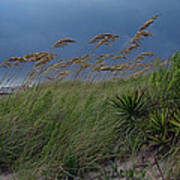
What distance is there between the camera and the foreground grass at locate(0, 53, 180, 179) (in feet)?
10.9

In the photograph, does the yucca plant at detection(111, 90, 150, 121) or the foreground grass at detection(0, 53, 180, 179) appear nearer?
the foreground grass at detection(0, 53, 180, 179)

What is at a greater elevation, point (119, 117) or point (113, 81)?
point (113, 81)

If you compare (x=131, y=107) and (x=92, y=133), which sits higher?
(x=131, y=107)

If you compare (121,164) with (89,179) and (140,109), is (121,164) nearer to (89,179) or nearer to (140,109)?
(89,179)

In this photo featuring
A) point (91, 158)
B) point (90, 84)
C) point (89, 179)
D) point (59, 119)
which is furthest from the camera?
point (90, 84)

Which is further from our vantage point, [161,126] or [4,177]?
[4,177]

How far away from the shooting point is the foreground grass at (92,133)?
10.9 ft

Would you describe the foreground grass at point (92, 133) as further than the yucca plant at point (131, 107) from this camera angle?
No

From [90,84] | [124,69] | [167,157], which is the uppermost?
[124,69]

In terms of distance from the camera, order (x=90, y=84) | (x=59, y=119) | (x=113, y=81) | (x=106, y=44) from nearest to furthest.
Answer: (x=59, y=119), (x=106, y=44), (x=90, y=84), (x=113, y=81)

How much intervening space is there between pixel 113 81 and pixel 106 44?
2.10 meters

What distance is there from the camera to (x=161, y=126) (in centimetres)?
334

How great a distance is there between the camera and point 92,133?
3705 mm

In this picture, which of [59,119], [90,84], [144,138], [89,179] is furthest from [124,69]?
[89,179]
